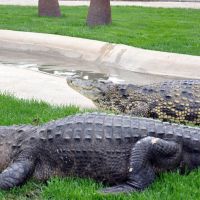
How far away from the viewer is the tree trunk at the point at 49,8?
16.4 metres

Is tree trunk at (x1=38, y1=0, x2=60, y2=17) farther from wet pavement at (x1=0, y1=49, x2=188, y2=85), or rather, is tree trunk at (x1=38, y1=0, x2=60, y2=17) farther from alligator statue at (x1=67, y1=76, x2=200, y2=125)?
alligator statue at (x1=67, y1=76, x2=200, y2=125)

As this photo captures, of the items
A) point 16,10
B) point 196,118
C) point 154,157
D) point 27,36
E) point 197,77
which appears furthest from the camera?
point 16,10

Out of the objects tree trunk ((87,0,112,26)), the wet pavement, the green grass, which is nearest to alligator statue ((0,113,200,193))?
the wet pavement

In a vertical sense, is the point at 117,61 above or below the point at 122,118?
below

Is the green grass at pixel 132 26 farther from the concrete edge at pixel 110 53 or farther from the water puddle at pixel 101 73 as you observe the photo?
the water puddle at pixel 101 73

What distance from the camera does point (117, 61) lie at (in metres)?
10.6

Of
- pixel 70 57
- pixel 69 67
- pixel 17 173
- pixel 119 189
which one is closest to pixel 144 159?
pixel 119 189

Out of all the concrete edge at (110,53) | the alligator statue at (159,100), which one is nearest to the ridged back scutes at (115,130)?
the alligator statue at (159,100)

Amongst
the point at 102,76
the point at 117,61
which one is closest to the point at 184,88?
the point at 102,76

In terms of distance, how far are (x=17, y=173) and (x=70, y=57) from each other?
296 inches

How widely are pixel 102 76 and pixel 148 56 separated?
3.78ft

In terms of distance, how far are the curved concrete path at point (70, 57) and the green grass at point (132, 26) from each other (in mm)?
678

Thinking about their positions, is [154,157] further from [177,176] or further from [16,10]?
[16,10]

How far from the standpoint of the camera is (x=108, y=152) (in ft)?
13.3
